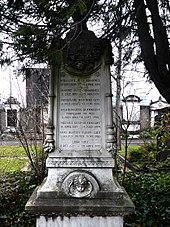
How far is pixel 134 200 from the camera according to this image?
5.10 metres

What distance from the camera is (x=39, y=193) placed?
3.26 m

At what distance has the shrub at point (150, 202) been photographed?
14.3 feet

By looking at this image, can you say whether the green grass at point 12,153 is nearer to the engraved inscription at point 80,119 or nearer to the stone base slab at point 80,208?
the engraved inscription at point 80,119

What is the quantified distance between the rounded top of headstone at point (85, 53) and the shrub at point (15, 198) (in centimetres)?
278

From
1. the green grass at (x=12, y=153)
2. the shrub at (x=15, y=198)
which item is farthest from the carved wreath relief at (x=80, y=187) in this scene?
the green grass at (x=12, y=153)

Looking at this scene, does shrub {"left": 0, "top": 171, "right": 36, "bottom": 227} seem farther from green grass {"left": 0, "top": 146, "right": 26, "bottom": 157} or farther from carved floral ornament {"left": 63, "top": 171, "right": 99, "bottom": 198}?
green grass {"left": 0, "top": 146, "right": 26, "bottom": 157}

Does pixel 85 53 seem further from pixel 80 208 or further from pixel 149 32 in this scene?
pixel 80 208

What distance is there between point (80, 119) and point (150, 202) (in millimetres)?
2586

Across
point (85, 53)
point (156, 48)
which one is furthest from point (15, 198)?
point (156, 48)

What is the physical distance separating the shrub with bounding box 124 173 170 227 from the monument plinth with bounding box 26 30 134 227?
134 centimetres

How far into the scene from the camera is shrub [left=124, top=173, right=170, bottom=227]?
14.3ft

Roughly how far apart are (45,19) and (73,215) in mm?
2515

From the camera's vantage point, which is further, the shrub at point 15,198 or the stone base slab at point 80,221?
the shrub at point 15,198

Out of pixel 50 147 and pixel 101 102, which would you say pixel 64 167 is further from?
pixel 101 102
